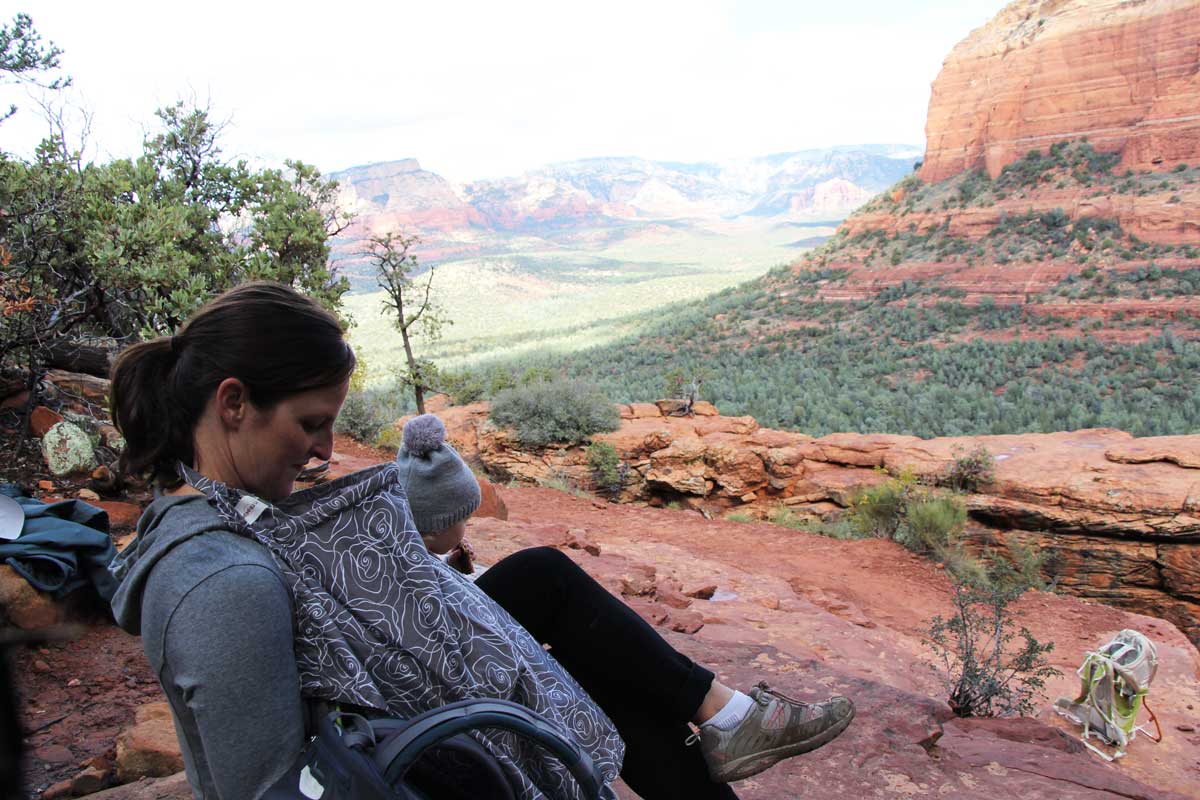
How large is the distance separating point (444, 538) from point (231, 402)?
125 cm

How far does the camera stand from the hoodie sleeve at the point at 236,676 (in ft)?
3.29

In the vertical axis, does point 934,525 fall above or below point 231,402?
below

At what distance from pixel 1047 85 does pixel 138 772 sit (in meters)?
41.2

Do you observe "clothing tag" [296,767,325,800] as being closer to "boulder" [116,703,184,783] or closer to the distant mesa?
"boulder" [116,703,184,783]

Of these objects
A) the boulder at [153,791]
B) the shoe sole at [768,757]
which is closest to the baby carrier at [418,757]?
the shoe sole at [768,757]

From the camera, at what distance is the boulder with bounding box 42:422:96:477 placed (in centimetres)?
436

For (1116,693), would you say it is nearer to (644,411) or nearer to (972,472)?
(972,472)

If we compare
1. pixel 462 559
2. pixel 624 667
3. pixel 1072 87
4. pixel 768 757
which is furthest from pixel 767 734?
pixel 1072 87

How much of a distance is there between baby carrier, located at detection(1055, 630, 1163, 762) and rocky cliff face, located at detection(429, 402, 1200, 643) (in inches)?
145

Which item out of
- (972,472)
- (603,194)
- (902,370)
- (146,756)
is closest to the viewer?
(146,756)

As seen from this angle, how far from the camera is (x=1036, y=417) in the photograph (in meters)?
15.3

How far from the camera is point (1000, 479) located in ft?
28.2

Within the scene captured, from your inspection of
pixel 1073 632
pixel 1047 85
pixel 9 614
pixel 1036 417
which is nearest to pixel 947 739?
pixel 9 614

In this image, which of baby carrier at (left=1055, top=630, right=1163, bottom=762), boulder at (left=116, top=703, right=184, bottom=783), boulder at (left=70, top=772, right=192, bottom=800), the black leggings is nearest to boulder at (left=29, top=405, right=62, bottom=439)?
boulder at (left=116, top=703, right=184, bottom=783)
